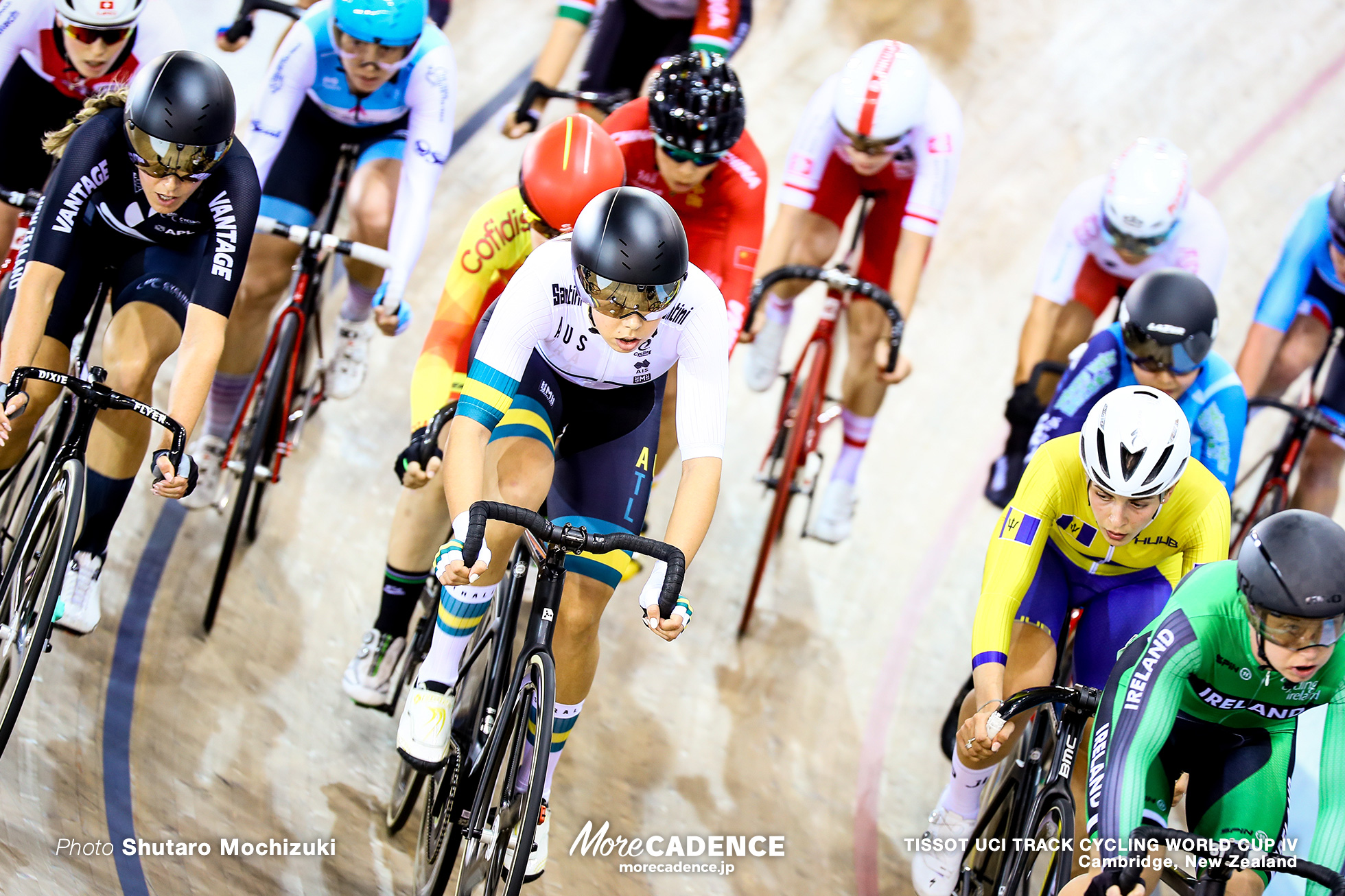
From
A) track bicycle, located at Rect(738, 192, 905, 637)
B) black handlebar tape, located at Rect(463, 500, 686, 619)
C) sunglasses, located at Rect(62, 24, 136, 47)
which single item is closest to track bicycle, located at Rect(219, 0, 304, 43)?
sunglasses, located at Rect(62, 24, 136, 47)

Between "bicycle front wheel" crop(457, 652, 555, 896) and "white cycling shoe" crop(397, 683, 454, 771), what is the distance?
0.22 meters

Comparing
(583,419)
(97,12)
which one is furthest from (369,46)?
(583,419)

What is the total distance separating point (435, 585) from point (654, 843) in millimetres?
1120

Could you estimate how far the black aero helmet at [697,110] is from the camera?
4.16 meters

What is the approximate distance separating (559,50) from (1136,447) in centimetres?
335

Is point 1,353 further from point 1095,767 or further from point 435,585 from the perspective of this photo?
point 1095,767

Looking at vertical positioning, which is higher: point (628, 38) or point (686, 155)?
point (628, 38)

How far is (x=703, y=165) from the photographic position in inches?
168

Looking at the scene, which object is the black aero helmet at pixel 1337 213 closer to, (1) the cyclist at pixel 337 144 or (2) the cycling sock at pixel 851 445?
(2) the cycling sock at pixel 851 445

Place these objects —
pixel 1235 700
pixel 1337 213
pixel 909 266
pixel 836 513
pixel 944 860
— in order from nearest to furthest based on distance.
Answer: pixel 1235 700
pixel 944 860
pixel 1337 213
pixel 909 266
pixel 836 513

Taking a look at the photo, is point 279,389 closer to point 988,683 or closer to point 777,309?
point 777,309

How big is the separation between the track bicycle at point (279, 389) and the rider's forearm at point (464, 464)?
124 cm

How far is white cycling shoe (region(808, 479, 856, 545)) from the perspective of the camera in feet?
17.9

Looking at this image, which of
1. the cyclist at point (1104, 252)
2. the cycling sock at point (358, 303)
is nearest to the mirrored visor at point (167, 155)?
the cycling sock at point (358, 303)
